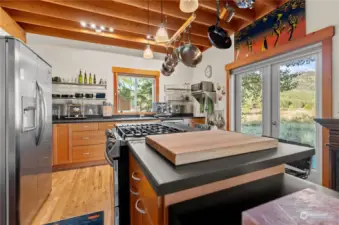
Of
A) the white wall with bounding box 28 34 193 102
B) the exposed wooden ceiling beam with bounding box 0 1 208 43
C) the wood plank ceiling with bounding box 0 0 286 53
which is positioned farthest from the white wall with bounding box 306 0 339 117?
the white wall with bounding box 28 34 193 102

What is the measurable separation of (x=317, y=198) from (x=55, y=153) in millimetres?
3619

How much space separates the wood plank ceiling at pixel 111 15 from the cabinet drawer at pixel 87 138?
77.1 inches

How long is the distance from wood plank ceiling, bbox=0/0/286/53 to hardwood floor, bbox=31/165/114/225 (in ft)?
8.67

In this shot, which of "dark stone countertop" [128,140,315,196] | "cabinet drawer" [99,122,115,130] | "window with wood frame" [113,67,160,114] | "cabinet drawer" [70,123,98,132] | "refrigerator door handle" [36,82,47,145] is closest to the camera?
"dark stone countertop" [128,140,315,196]

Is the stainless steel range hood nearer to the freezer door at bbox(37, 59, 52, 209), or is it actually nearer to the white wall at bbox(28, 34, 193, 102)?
the white wall at bbox(28, 34, 193, 102)

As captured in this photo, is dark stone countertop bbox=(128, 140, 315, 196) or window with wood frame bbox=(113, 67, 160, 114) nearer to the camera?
dark stone countertop bbox=(128, 140, 315, 196)

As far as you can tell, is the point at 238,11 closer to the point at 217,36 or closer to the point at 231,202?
the point at 217,36

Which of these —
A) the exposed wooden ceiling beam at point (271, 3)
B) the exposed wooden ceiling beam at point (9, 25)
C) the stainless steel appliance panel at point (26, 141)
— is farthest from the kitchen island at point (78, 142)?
the exposed wooden ceiling beam at point (271, 3)

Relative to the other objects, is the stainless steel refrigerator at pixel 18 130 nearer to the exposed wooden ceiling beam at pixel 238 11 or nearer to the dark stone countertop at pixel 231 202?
the dark stone countertop at pixel 231 202

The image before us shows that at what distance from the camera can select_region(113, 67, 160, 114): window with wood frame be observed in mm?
A: 4223

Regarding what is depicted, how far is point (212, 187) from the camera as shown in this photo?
0.77 meters

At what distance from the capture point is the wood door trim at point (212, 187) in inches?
26.7

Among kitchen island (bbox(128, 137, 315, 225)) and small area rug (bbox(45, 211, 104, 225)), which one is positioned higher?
kitchen island (bbox(128, 137, 315, 225))

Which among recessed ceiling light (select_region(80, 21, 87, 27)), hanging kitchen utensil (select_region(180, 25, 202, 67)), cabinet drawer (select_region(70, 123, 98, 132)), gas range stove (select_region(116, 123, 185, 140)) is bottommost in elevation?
cabinet drawer (select_region(70, 123, 98, 132))
